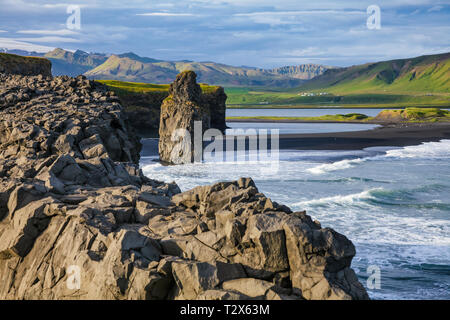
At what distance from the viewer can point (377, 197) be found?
3791 centimetres

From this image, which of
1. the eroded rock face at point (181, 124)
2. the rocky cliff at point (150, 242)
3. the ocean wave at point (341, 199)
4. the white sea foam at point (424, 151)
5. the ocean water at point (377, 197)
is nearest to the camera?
the rocky cliff at point (150, 242)

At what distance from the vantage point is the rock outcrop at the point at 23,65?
78.7m

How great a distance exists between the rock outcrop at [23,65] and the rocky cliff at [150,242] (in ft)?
204

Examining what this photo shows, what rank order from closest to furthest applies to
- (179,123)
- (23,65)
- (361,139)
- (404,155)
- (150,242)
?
(150,242), (404,155), (179,123), (23,65), (361,139)

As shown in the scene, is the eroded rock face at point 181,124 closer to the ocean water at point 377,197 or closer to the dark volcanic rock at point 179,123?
the dark volcanic rock at point 179,123

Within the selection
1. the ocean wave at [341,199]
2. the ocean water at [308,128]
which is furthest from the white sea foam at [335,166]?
the ocean water at [308,128]

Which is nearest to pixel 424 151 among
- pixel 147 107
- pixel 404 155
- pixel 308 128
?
pixel 404 155

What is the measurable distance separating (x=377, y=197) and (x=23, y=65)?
67.8m

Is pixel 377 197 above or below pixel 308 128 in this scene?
below

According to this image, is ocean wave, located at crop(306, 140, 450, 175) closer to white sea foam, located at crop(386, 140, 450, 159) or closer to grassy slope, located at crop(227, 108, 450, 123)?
white sea foam, located at crop(386, 140, 450, 159)

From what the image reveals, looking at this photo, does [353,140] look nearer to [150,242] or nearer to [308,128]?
[308,128]

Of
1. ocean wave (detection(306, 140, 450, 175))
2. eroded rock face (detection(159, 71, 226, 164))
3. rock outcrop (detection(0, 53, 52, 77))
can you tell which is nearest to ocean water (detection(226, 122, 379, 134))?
ocean wave (detection(306, 140, 450, 175))
